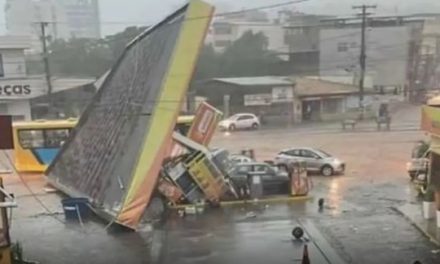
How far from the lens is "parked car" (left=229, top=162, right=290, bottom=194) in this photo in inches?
431

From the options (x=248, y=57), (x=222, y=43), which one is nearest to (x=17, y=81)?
(x=222, y=43)

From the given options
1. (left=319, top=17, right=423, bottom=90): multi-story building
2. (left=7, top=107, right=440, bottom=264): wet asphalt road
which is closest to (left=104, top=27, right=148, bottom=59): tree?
(left=7, top=107, right=440, bottom=264): wet asphalt road

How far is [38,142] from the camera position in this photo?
49.7 ft

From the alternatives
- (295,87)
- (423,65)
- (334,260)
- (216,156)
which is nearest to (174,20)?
(216,156)

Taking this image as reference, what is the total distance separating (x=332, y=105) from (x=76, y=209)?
10438 mm

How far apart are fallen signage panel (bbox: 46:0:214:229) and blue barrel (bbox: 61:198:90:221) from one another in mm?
179

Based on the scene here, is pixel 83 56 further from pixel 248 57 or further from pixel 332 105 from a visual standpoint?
pixel 332 105

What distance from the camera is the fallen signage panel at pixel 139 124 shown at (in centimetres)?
927

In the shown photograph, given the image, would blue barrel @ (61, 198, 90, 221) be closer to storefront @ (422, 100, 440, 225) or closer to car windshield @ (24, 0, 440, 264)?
car windshield @ (24, 0, 440, 264)

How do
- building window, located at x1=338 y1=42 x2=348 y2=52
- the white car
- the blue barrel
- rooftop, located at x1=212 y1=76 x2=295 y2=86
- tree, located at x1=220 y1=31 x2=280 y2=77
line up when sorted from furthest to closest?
the white car, building window, located at x1=338 y1=42 x2=348 y2=52, rooftop, located at x1=212 y1=76 x2=295 y2=86, tree, located at x1=220 y1=31 x2=280 y2=77, the blue barrel

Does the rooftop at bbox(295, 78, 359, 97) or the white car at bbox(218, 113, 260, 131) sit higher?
the rooftop at bbox(295, 78, 359, 97)

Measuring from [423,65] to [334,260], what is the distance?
13.2 m

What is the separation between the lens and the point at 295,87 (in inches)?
754

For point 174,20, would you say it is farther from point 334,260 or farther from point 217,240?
point 334,260
